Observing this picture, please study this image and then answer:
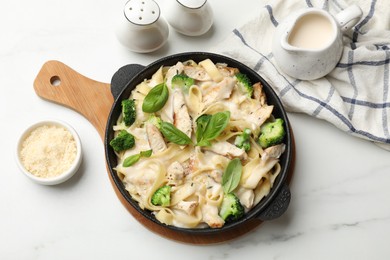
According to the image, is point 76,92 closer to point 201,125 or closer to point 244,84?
point 201,125

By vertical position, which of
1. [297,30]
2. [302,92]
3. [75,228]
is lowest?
[75,228]

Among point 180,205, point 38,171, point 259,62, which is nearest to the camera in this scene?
point 180,205

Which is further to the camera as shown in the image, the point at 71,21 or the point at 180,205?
the point at 71,21

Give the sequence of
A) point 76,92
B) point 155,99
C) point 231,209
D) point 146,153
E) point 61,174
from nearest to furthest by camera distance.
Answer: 1. point 231,209
2. point 146,153
3. point 155,99
4. point 61,174
5. point 76,92

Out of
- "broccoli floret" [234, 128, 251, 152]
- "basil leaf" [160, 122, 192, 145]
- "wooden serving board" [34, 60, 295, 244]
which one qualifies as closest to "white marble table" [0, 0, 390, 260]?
"wooden serving board" [34, 60, 295, 244]

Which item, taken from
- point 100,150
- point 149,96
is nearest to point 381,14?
point 149,96

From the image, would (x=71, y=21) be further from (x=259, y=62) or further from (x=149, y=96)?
(x=259, y=62)

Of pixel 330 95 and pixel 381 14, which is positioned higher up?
pixel 381 14

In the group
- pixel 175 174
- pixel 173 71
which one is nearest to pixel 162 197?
pixel 175 174
